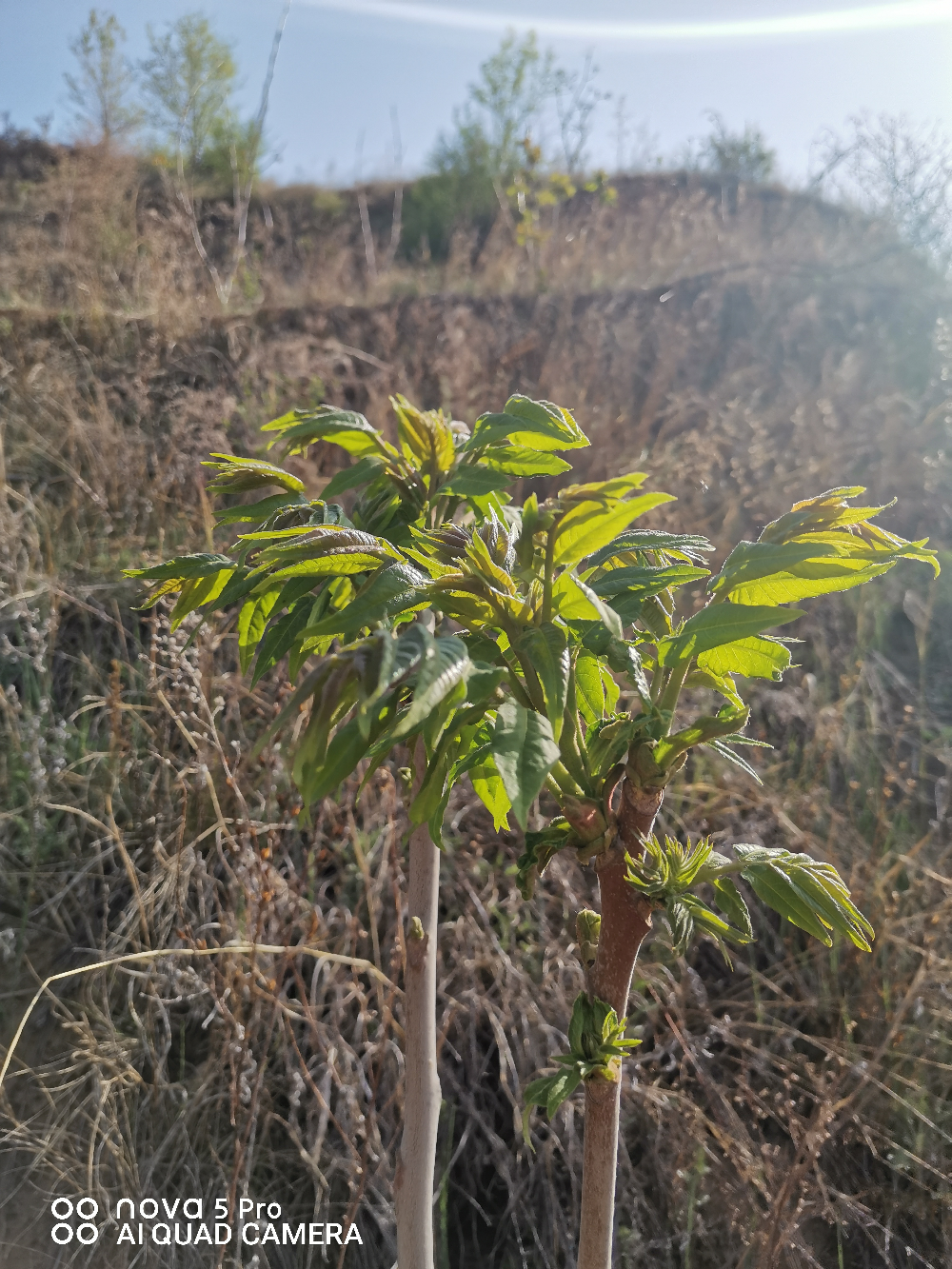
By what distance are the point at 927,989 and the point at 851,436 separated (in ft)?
8.53

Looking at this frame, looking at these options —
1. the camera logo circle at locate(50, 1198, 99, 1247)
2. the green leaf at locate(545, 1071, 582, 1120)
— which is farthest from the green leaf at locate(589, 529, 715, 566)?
the camera logo circle at locate(50, 1198, 99, 1247)

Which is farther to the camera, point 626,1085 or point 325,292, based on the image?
point 325,292

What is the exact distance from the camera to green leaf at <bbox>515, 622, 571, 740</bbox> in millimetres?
540

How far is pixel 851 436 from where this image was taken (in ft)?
12.2

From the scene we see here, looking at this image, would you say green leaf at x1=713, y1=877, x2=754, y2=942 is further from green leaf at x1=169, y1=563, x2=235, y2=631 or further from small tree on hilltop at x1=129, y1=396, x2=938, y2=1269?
green leaf at x1=169, y1=563, x2=235, y2=631

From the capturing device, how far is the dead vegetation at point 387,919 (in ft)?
5.57

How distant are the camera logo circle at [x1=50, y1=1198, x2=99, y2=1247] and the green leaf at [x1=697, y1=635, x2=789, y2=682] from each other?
6.23ft

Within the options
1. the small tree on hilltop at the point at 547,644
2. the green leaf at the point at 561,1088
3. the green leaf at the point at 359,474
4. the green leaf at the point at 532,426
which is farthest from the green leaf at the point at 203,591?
the green leaf at the point at 561,1088

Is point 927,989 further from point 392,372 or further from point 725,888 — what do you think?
point 392,372

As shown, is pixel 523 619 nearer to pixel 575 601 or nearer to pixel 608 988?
pixel 575 601

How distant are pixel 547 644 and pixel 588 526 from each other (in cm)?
9

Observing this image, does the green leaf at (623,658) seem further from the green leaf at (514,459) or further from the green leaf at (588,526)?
the green leaf at (514,459)

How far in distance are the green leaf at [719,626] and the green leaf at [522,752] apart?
0.14 metres

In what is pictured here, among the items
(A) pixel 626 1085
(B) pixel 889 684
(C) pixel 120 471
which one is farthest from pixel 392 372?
(A) pixel 626 1085
